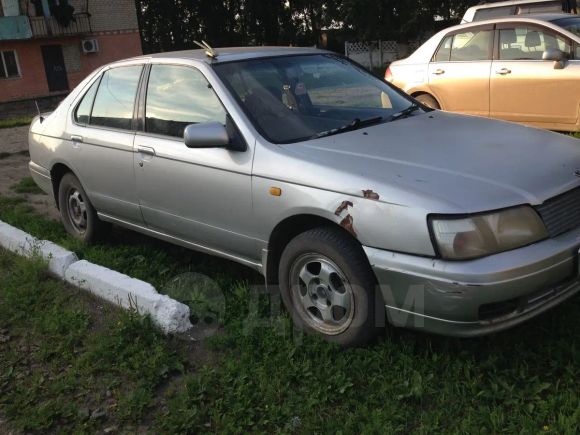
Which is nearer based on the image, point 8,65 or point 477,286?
point 477,286

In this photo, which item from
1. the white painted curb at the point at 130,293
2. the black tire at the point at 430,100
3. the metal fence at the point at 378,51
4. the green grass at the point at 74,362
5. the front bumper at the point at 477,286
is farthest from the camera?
the metal fence at the point at 378,51

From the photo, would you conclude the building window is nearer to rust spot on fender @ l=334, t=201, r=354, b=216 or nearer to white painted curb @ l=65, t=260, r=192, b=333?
white painted curb @ l=65, t=260, r=192, b=333

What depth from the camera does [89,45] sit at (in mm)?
28516

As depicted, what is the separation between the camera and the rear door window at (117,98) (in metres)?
4.44

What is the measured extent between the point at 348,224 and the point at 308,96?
1.33 m

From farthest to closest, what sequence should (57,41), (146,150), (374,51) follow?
(374,51) < (57,41) < (146,150)

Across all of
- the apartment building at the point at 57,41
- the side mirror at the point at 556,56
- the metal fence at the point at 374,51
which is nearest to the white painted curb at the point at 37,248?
the side mirror at the point at 556,56

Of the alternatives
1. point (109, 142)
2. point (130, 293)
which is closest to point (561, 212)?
point (130, 293)

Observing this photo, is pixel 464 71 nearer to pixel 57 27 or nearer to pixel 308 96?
pixel 308 96

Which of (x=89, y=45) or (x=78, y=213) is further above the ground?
(x=89, y=45)

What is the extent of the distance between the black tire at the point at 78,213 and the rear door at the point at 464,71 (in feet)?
15.3

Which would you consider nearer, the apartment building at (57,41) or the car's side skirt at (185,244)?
the car's side skirt at (185,244)

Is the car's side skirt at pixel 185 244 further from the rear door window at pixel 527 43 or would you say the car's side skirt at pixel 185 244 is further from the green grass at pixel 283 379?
the rear door window at pixel 527 43

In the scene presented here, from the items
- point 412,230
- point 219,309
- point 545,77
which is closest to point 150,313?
point 219,309
